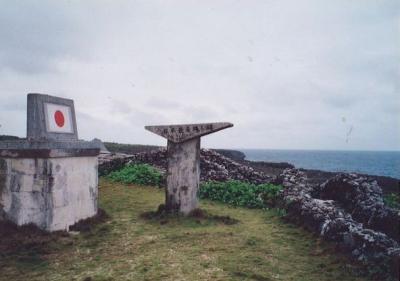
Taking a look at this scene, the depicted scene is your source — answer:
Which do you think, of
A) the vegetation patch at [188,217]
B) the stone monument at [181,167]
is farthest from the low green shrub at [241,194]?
the stone monument at [181,167]

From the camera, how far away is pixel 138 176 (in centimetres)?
1446

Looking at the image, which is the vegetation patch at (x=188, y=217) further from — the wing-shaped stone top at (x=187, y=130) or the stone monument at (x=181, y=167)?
the wing-shaped stone top at (x=187, y=130)

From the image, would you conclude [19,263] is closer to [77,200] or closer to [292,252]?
[77,200]

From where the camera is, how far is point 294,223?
865cm

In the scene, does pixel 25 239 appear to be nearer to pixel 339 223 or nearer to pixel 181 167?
pixel 181 167

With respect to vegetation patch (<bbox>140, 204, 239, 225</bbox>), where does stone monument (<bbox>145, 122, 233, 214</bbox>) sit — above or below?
above

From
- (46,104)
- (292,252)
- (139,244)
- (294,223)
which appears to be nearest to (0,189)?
(46,104)

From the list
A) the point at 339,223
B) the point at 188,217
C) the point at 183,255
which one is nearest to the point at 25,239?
the point at 183,255

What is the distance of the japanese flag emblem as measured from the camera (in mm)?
7711

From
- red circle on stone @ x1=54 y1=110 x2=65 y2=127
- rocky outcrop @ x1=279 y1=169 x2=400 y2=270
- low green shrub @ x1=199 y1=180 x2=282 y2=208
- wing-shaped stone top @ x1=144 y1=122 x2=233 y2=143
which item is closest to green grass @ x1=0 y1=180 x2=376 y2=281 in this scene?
rocky outcrop @ x1=279 y1=169 x2=400 y2=270

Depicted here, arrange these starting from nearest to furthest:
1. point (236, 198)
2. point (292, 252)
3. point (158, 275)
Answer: point (158, 275) < point (292, 252) < point (236, 198)

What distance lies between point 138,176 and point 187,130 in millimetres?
6070

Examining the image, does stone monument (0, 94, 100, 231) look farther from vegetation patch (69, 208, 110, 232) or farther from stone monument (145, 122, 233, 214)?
stone monument (145, 122, 233, 214)

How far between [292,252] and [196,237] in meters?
1.85
